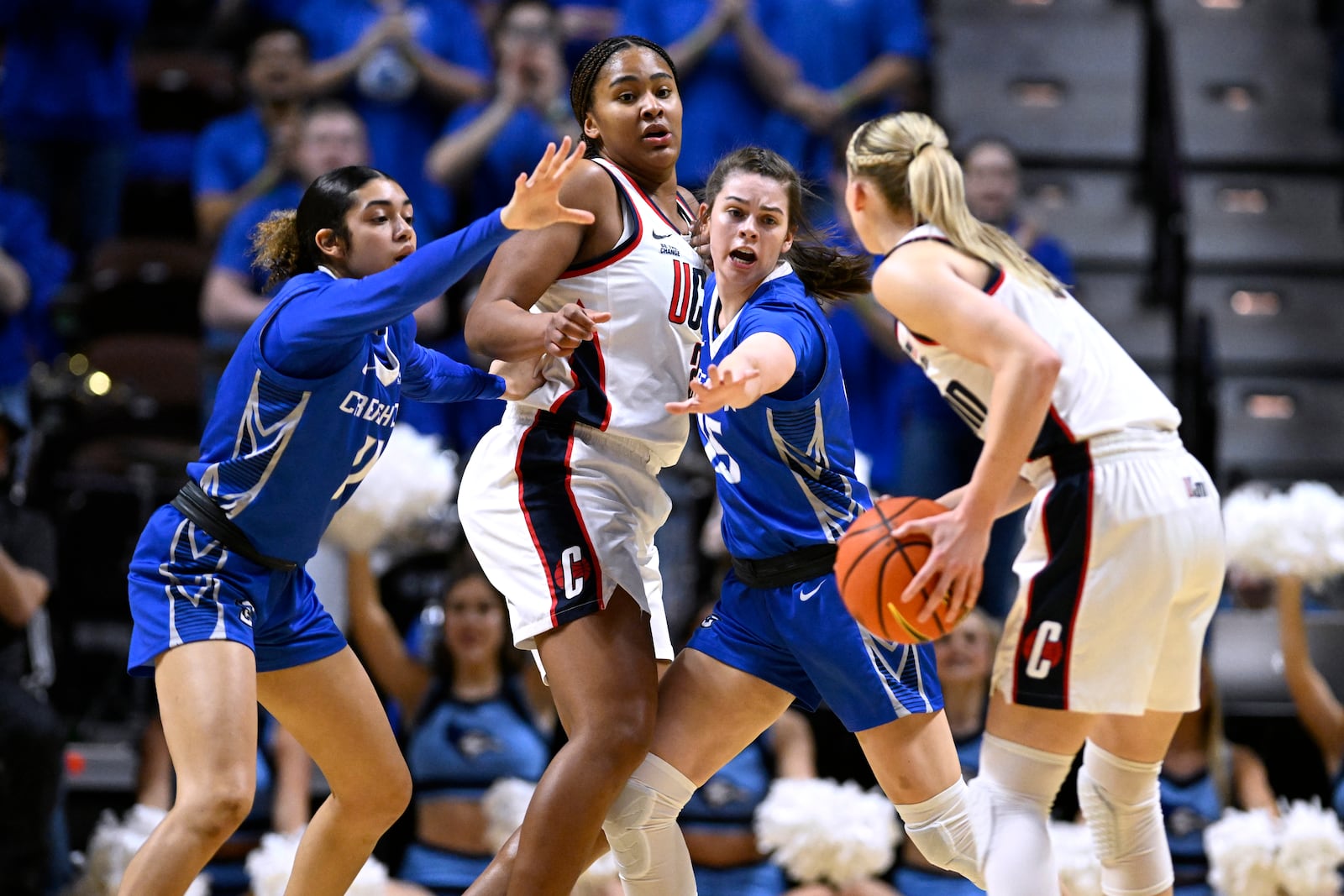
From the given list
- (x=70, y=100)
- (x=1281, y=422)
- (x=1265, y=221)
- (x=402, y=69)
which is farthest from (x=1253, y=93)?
(x=70, y=100)

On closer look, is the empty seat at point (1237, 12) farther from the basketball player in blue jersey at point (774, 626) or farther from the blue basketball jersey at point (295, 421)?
the blue basketball jersey at point (295, 421)

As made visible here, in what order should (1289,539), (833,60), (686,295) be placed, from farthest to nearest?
(833,60), (1289,539), (686,295)

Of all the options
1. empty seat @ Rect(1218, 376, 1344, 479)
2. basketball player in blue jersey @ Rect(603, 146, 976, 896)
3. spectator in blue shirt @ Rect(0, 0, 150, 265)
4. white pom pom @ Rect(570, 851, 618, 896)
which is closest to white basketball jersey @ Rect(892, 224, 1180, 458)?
basketball player in blue jersey @ Rect(603, 146, 976, 896)

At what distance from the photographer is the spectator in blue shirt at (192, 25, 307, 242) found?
7.31 m

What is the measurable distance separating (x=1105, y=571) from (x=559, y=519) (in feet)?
4.07

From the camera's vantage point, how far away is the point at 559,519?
3.75 metres

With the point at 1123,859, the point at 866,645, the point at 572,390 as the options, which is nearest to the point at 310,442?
the point at 572,390

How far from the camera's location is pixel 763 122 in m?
7.83

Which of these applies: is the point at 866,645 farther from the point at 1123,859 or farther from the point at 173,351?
the point at 173,351

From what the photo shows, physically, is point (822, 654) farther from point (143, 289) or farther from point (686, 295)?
point (143, 289)

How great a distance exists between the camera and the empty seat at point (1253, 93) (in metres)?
9.34

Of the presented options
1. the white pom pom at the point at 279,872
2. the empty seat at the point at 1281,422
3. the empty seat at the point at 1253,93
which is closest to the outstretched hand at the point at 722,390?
the white pom pom at the point at 279,872

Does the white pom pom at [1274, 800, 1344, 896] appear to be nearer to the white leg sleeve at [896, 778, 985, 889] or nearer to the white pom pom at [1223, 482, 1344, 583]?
the white pom pom at [1223, 482, 1344, 583]

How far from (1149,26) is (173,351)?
5.40m
